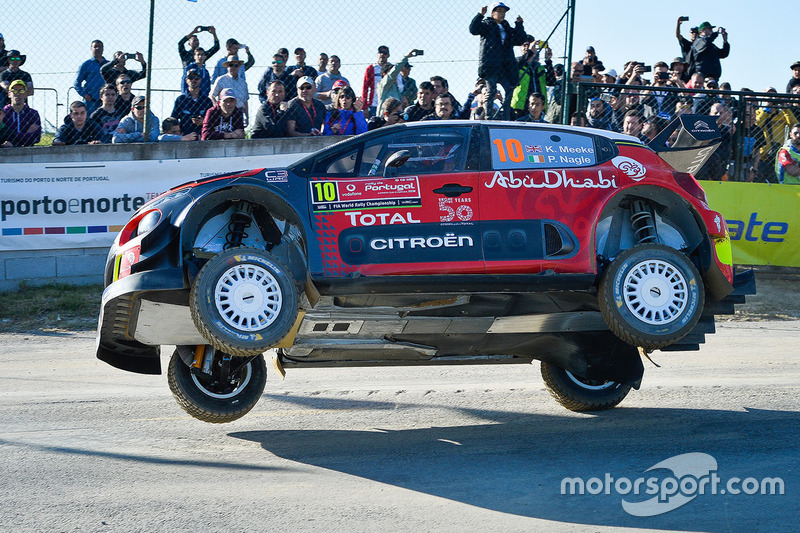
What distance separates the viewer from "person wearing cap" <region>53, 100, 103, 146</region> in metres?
12.4

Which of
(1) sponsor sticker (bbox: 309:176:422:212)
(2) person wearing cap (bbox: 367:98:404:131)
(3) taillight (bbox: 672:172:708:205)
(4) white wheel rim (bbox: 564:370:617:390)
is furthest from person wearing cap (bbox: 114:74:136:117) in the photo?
(3) taillight (bbox: 672:172:708:205)

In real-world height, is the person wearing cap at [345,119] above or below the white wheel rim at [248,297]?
above

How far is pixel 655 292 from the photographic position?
246 inches

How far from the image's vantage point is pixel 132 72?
41.8ft

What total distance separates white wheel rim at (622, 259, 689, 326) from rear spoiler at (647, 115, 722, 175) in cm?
143

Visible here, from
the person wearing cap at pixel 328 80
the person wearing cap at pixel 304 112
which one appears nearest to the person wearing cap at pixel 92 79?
the person wearing cap at pixel 304 112

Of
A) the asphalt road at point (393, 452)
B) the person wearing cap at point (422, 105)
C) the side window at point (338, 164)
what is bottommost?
the asphalt road at point (393, 452)

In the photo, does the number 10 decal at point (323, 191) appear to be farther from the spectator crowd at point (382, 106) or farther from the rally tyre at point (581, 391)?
the spectator crowd at point (382, 106)

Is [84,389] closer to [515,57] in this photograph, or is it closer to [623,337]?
[623,337]

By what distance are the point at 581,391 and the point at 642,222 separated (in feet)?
5.63

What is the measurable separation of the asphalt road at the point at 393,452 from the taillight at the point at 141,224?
152cm

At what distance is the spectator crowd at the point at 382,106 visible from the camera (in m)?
12.5

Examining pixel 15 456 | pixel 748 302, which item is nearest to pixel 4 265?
pixel 15 456

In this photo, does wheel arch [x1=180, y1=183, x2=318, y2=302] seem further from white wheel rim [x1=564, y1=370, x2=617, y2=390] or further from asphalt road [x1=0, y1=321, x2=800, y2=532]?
white wheel rim [x1=564, y1=370, x2=617, y2=390]
